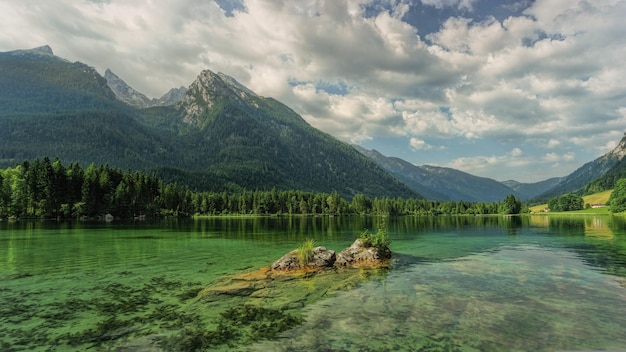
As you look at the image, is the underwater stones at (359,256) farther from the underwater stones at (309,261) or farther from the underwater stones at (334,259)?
the underwater stones at (309,261)

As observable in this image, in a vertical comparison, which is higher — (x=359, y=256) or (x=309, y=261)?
(x=309, y=261)

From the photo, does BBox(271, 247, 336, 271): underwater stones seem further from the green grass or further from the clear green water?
the clear green water

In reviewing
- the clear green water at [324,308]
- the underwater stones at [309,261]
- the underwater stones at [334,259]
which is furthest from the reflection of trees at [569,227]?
the underwater stones at [309,261]

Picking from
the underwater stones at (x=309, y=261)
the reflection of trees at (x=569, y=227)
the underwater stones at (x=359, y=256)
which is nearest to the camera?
the underwater stones at (x=309, y=261)

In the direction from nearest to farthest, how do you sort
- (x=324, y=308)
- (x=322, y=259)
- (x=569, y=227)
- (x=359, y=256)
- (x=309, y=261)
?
1. (x=324, y=308)
2. (x=309, y=261)
3. (x=322, y=259)
4. (x=359, y=256)
5. (x=569, y=227)

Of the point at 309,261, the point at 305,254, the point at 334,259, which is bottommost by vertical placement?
A: the point at 334,259

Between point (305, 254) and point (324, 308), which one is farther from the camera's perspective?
point (305, 254)

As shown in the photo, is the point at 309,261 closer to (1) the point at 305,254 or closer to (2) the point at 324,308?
(1) the point at 305,254

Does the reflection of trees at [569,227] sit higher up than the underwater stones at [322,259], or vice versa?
the underwater stones at [322,259]

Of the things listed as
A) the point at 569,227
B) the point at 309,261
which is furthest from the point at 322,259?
the point at 569,227

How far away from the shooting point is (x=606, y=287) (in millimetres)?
26000

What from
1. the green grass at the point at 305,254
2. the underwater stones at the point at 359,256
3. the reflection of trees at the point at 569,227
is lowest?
the reflection of trees at the point at 569,227

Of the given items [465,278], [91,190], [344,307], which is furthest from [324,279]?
[91,190]

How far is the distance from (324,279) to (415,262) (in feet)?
49.8
